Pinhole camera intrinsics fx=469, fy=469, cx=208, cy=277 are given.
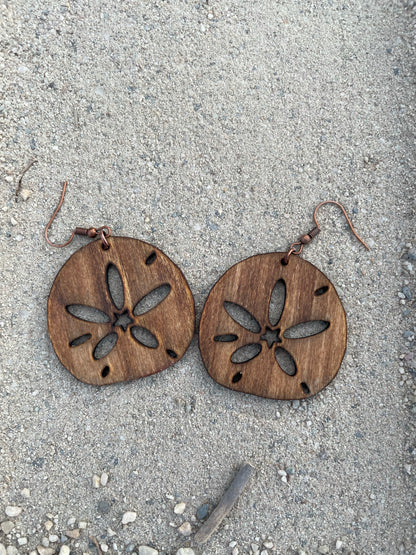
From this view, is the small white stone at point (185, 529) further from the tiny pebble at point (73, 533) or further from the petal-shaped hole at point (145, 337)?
the petal-shaped hole at point (145, 337)

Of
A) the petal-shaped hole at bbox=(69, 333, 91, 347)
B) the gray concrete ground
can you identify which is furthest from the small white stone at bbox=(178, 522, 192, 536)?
the petal-shaped hole at bbox=(69, 333, 91, 347)

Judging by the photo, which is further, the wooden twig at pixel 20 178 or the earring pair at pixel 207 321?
the wooden twig at pixel 20 178

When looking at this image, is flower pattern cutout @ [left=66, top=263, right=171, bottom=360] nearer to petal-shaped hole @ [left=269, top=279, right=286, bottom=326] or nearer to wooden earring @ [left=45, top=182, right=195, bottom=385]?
wooden earring @ [left=45, top=182, right=195, bottom=385]

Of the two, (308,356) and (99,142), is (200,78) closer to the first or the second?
(99,142)

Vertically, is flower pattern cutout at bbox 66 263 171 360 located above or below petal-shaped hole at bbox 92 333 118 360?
above

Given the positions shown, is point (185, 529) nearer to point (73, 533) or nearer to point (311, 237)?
point (73, 533)

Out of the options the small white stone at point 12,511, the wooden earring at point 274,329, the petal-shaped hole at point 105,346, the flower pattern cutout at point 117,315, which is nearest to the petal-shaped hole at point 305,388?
the wooden earring at point 274,329
